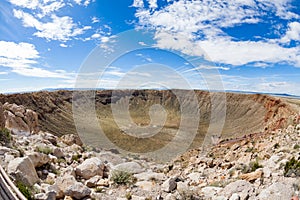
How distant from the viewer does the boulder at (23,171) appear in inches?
286

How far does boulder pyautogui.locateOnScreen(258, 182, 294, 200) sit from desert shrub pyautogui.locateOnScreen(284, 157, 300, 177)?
0.91 m

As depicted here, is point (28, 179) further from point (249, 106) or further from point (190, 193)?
point (249, 106)

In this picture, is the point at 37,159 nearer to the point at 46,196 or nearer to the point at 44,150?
the point at 44,150

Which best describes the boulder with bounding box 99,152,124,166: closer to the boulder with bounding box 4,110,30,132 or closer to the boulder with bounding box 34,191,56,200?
the boulder with bounding box 34,191,56,200

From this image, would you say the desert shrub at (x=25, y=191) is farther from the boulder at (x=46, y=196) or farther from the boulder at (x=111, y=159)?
the boulder at (x=111, y=159)

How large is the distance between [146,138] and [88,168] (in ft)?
195

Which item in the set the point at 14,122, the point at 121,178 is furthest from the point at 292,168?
the point at 14,122

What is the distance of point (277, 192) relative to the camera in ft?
22.3

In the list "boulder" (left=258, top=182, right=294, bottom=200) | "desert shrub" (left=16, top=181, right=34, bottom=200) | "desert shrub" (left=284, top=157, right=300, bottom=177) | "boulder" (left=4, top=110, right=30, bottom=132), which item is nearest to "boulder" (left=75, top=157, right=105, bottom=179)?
"desert shrub" (left=16, top=181, right=34, bottom=200)

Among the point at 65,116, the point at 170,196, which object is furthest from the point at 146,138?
the point at 170,196

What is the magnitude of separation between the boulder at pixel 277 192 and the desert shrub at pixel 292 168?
0.91 meters

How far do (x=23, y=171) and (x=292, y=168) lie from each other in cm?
722

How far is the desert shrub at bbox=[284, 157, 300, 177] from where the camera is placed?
7.80 meters

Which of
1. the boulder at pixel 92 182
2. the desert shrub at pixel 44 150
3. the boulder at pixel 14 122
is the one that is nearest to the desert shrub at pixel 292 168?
the boulder at pixel 92 182
